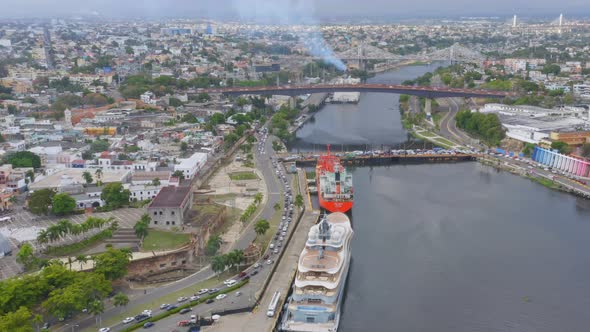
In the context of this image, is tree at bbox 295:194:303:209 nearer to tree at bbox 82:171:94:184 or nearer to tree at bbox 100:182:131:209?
tree at bbox 100:182:131:209

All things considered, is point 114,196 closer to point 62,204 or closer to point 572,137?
point 62,204

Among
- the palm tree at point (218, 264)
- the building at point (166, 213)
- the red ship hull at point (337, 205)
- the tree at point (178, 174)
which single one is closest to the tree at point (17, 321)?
the palm tree at point (218, 264)

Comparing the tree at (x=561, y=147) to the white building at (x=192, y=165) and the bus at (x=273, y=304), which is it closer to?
the white building at (x=192, y=165)

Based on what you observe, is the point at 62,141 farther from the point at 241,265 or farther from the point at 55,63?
the point at 55,63

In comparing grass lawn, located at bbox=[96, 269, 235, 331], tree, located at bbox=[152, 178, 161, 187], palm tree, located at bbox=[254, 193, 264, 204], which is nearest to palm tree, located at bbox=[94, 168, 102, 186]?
tree, located at bbox=[152, 178, 161, 187]

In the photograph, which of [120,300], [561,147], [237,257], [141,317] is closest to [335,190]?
[237,257]

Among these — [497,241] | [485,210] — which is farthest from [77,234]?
[485,210]
